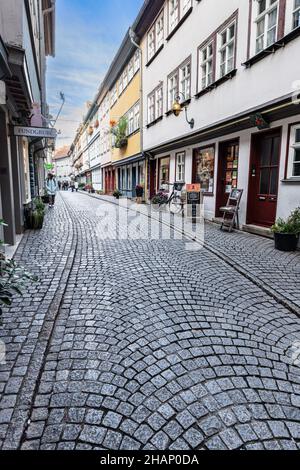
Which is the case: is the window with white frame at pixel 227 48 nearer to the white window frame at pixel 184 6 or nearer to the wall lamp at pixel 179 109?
the wall lamp at pixel 179 109

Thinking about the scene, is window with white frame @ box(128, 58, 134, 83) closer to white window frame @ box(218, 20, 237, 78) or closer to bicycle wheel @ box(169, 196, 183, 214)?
bicycle wheel @ box(169, 196, 183, 214)

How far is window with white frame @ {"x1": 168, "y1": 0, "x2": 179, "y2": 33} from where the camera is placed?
11.7 meters

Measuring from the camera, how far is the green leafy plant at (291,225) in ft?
19.6

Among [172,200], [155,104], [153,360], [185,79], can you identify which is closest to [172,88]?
[185,79]

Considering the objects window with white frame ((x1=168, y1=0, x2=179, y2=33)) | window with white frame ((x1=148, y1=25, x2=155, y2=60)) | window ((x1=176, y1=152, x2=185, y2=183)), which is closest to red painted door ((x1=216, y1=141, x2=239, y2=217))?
window ((x1=176, y1=152, x2=185, y2=183))

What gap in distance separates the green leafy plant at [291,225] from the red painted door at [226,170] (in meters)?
2.81

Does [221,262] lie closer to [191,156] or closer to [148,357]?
[148,357]

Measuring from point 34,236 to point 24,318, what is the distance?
15.1ft

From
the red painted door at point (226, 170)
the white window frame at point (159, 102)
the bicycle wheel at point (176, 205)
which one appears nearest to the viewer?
the red painted door at point (226, 170)

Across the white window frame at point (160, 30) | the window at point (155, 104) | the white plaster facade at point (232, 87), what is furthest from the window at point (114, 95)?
the white plaster facade at point (232, 87)

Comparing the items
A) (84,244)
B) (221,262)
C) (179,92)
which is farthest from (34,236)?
(179,92)

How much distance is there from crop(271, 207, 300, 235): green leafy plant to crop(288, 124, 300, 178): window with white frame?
89cm

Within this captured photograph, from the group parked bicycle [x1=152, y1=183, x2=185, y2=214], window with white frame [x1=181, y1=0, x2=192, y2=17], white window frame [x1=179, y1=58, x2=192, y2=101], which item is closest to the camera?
window with white frame [x1=181, y1=0, x2=192, y2=17]

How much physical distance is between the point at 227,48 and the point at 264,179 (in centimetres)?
400
